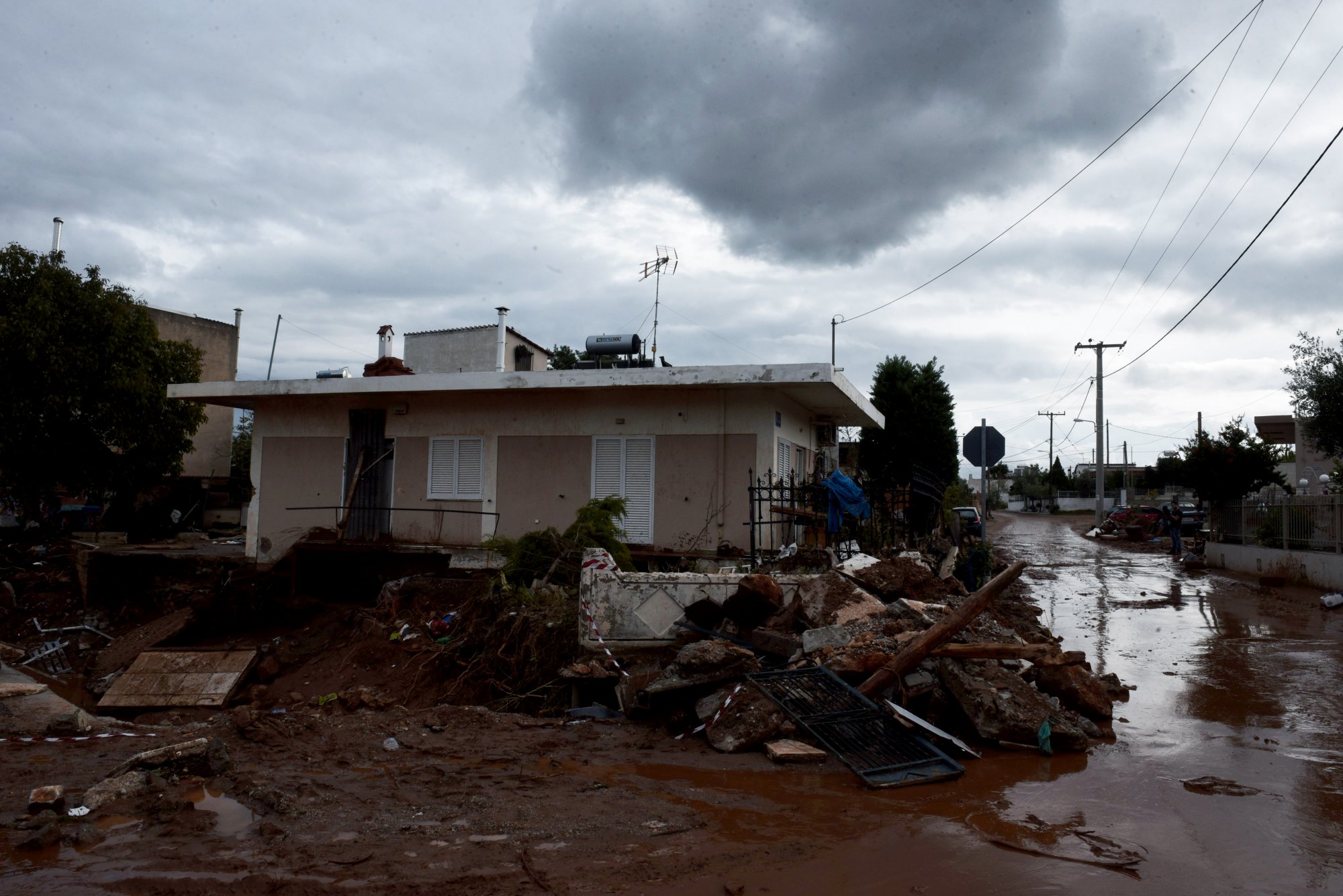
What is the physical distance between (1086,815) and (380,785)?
14.0 feet

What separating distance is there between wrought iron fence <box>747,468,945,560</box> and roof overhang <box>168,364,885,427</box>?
1433 millimetres

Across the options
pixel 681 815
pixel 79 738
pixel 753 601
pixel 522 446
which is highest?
pixel 522 446

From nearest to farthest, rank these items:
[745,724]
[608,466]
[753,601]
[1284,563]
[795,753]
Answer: [795,753] < [745,724] < [753,601] < [608,466] < [1284,563]

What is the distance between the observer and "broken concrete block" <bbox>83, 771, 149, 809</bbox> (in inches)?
184

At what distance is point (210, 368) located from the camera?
1208 inches

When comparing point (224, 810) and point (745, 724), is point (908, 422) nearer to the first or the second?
point (745, 724)

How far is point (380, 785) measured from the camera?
17.4 ft

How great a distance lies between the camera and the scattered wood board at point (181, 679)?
1132 centimetres

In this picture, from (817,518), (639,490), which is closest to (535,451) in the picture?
(639,490)

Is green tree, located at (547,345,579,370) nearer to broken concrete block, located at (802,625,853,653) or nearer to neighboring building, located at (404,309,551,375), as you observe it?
neighboring building, located at (404,309,551,375)

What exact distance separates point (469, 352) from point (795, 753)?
1609cm

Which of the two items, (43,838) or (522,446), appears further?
(522,446)

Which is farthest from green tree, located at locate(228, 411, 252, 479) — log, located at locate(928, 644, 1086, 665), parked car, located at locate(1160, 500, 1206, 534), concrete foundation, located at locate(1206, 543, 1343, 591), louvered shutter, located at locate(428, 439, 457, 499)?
parked car, located at locate(1160, 500, 1206, 534)

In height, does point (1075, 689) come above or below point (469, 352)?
below
